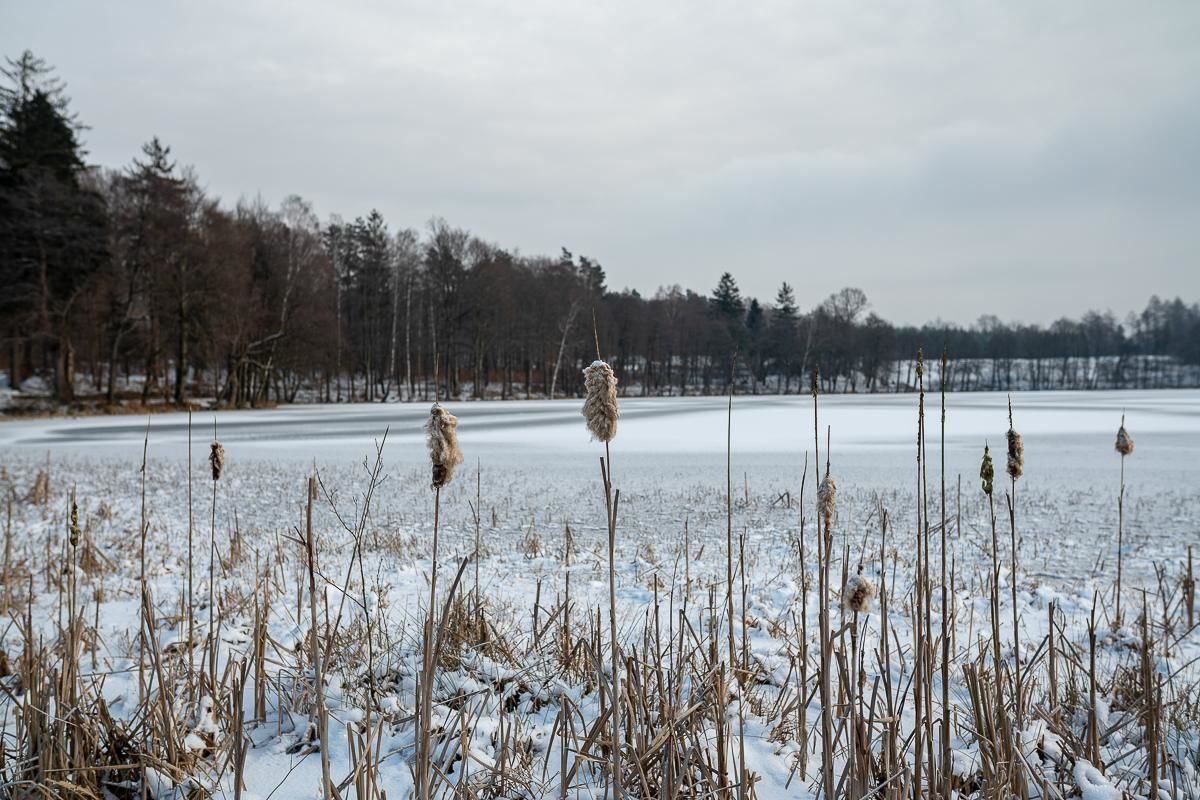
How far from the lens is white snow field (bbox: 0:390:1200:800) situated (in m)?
2.06

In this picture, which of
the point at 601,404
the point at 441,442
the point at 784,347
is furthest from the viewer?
the point at 784,347

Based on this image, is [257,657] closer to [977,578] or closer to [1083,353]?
[977,578]

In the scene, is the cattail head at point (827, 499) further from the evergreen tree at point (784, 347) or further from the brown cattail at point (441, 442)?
the evergreen tree at point (784, 347)

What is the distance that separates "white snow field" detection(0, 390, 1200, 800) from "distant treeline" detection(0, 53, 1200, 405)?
1.37 meters

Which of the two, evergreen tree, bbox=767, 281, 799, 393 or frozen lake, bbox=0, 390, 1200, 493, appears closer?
frozen lake, bbox=0, 390, 1200, 493

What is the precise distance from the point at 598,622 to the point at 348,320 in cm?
5369

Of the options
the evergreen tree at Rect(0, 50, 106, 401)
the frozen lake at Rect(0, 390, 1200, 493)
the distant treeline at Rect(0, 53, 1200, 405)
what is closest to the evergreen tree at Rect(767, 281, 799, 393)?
the distant treeline at Rect(0, 53, 1200, 405)

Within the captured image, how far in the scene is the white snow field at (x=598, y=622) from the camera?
2059 millimetres

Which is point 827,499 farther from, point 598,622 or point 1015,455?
point 1015,455

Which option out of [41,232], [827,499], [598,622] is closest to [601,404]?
[827,499]

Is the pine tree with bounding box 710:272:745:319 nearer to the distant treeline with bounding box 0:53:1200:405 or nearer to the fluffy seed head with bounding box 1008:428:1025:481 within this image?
the distant treeline with bounding box 0:53:1200:405

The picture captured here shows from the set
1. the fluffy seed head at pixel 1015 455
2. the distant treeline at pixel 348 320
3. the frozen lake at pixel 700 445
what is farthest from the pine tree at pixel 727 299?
the fluffy seed head at pixel 1015 455

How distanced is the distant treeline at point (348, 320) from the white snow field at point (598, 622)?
4.51 ft

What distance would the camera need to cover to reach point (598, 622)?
87.6 inches
